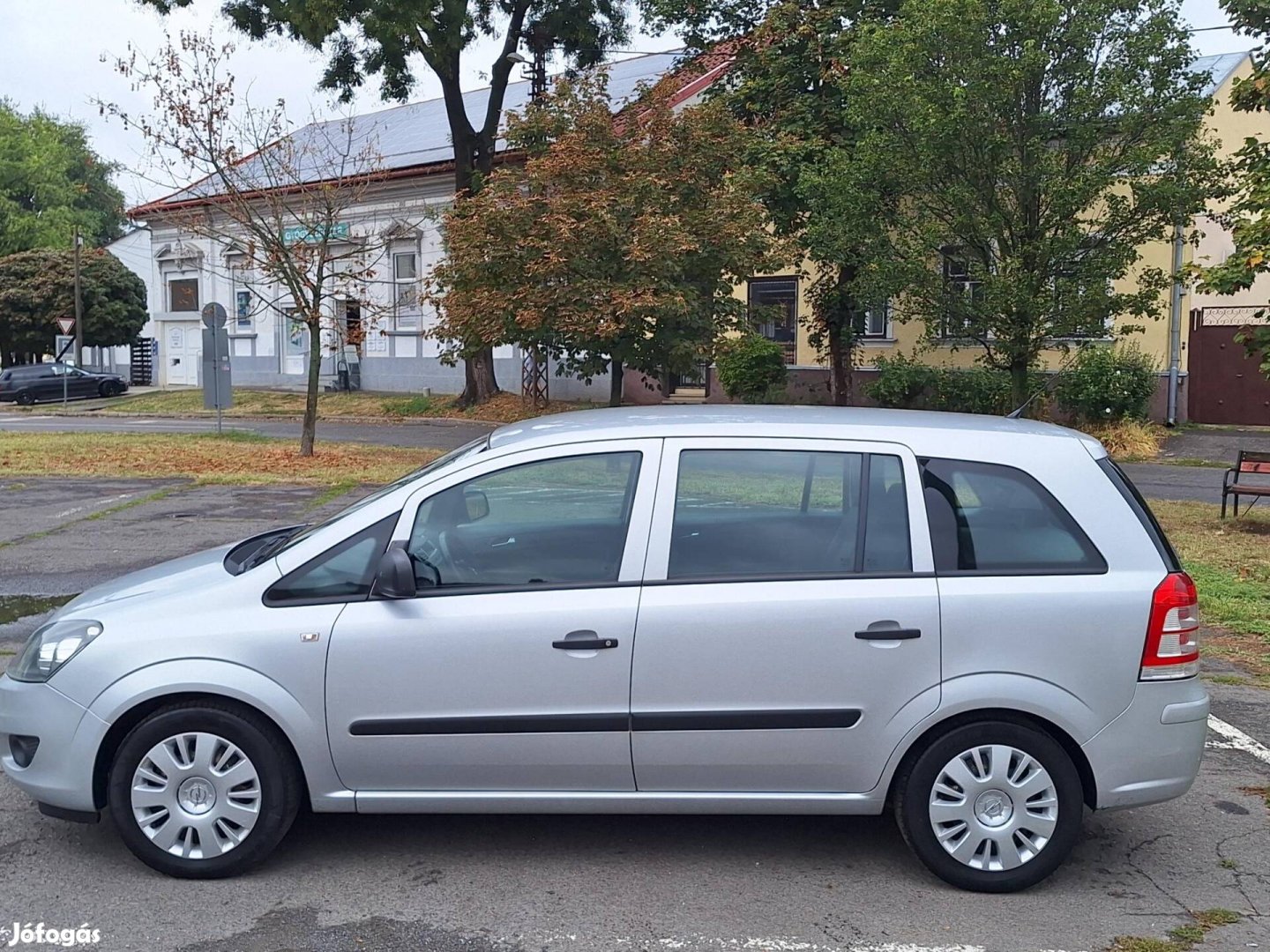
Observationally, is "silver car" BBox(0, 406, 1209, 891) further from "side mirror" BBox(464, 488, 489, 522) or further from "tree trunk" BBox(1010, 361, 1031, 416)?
"tree trunk" BBox(1010, 361, 1031, 416)

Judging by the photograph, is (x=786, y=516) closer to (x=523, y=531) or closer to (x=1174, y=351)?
(x=523, y=531)

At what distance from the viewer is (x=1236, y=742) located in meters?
6.11

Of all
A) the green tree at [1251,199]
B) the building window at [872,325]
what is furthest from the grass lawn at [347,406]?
the green tree at [1251,199]

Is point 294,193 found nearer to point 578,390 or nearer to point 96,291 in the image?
point 578,390

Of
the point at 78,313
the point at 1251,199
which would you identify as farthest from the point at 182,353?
the point at 1251,199

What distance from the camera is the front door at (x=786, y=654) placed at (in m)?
4.34

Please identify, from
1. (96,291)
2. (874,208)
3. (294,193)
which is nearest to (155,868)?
(874,208)

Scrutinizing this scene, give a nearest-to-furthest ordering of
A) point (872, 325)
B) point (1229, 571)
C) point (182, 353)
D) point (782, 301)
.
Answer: point (1229, 571) → point (872, 325) → point (782, 301) → point (182, 353)

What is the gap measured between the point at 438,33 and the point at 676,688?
85.1 feet

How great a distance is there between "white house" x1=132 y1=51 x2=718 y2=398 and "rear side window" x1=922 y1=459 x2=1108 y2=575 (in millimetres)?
25105

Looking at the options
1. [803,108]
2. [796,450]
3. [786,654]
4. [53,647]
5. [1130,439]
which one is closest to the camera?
[786,654]

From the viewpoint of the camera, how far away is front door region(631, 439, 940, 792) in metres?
4.34

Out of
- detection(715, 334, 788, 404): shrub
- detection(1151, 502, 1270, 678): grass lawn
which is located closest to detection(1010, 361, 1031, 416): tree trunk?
detection(1151, 502, 1270, 678): grass lawn

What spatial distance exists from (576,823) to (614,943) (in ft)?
3.58
